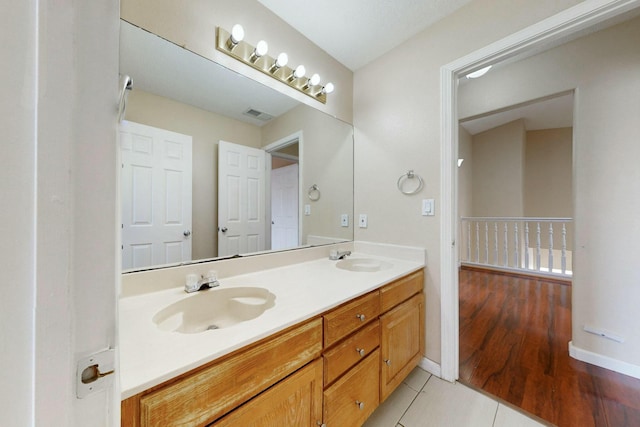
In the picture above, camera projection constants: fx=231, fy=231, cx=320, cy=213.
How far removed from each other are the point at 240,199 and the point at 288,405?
1035mm

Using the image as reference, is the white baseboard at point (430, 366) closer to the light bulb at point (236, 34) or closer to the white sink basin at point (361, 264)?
the white sink basin at point (361, 264)

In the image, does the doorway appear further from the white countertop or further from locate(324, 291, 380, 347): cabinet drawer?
locate(324, 291, 380, 347): cabinet drawer

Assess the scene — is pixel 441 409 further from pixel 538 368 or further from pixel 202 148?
pixel 202 148

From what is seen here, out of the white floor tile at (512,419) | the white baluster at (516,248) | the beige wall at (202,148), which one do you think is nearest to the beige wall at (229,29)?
the beige wall at (202,148)

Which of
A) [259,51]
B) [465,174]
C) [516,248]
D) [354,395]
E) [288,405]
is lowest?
[354,395]

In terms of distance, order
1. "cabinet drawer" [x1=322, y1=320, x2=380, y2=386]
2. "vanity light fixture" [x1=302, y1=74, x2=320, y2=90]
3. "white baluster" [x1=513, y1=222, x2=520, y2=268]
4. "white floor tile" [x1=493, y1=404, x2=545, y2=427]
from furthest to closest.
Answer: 1. "white baluster" [x1=513, y1=222, x2=520, y2=268]
2. "vanity light fixture" [x1=302, y1=74, x2=320, y2=90]
3. "white floor tile" [x1=493, y1=404, x2=545, y2=427]
4. "cabinet drawer" [x1=322, y1=320, x2=380, y2=386]

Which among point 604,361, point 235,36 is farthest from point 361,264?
point 604,361

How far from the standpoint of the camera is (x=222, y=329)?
0.71m

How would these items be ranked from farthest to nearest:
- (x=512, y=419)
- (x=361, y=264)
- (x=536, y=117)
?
(x=536, y=117), (x=361, y=264), (x=512, y=419)

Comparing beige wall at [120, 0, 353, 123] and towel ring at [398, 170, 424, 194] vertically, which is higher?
beige wall at [120, 0, 353, 123]

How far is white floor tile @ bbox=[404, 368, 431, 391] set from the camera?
146 cm

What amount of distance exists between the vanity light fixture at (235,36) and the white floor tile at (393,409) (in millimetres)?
2131

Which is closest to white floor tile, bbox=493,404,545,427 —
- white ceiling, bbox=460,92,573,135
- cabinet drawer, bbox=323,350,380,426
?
cabinet drawer, bbox=323,350,380,426

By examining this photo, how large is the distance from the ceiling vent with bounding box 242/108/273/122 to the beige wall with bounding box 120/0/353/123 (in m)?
0.18
